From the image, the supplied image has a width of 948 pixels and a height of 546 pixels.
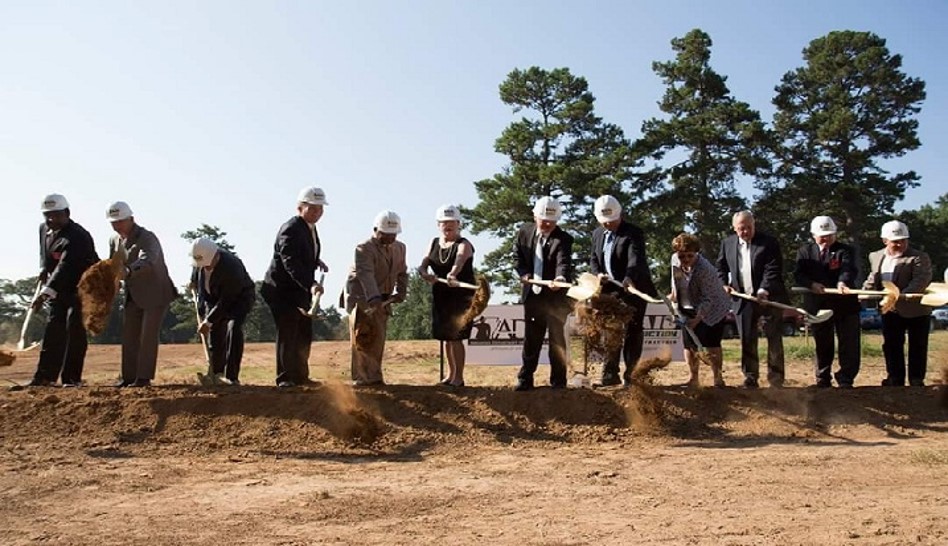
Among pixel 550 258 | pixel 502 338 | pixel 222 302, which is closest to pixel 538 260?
pixel 550 258

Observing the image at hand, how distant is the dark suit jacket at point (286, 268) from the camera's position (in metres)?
8.79

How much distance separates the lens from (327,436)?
7.90m

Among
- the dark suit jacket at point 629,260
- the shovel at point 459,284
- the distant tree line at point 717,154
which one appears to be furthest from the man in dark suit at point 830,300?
the distant tree line at point 717,154

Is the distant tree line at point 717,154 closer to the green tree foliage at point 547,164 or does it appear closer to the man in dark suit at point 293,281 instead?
the green tree foliage at point 547,164

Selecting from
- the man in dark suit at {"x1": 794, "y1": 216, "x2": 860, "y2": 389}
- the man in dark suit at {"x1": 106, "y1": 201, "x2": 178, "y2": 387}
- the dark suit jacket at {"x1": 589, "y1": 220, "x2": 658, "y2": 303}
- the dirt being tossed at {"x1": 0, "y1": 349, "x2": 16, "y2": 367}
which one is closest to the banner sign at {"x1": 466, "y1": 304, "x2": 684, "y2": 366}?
the man in dark suit at {"x1": 794, "y1": 216, "x2": 860, "y2": 389}

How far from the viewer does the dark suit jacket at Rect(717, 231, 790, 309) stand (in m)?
9.36

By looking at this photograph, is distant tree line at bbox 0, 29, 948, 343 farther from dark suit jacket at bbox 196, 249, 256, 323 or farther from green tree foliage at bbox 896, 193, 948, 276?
dark suit jacket at bbox 196, 249, 256, 323

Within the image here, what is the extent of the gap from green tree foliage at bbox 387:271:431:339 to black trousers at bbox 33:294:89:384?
112 ft

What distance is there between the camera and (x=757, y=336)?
9570 mm

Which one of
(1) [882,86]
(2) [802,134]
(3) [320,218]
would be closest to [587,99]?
(2) [802,134]

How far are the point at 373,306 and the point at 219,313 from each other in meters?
1.79

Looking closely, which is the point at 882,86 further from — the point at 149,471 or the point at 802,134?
the point at 149,471

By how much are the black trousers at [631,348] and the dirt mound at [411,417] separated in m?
0.34

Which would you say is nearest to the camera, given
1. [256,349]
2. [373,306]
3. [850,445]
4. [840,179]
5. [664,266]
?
[850,445]
